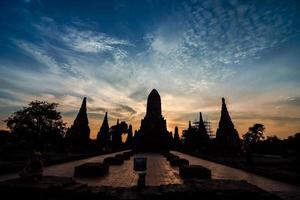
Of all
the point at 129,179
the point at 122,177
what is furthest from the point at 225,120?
the point at 129,179

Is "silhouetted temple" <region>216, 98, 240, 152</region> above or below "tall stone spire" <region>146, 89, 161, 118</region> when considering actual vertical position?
below

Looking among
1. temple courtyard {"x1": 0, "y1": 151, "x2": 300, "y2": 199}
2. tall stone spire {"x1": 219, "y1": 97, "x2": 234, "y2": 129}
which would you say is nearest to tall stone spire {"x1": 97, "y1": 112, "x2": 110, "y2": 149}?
tall stone spire {"x1": 219, "y1": 97, "x2": 234, "y2": 129}

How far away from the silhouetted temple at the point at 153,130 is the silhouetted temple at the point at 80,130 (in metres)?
11.2

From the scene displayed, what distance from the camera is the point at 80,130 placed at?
105 ft

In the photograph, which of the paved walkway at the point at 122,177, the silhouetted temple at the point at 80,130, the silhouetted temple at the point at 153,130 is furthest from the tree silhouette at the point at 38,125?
the paved walkway at the point at 122,177

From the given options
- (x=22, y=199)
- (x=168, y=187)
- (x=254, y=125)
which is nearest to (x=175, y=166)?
(x=168, y=187)

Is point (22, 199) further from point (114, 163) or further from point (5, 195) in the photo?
point (114, 163)

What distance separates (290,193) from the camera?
627 centimetres

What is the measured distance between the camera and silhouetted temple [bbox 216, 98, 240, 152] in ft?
90.1

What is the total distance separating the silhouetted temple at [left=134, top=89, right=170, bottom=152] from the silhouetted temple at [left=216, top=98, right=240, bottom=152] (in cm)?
1290

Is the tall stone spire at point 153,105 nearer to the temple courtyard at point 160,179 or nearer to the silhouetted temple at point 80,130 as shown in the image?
the silhouetted temple at point 80,130

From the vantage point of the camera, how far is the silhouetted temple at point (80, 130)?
31.8 metres

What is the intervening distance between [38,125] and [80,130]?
759 cm

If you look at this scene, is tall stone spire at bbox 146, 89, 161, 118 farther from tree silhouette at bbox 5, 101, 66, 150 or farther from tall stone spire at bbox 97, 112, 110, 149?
tree silhouette at bbox 5, 101, 66, 150
